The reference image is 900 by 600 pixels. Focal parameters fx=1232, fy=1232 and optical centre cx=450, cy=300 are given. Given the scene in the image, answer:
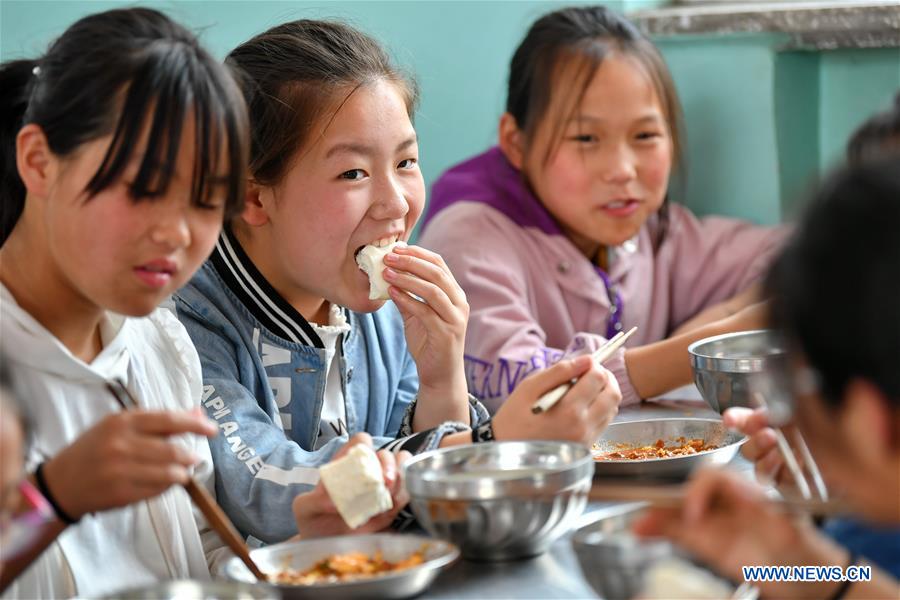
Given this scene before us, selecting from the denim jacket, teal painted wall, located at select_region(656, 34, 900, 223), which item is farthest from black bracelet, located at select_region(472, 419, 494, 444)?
teal painted wall, located at select_region(656, 34, 900, 223)

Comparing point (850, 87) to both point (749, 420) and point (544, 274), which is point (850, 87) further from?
point (749, 420)

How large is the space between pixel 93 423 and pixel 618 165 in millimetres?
1439

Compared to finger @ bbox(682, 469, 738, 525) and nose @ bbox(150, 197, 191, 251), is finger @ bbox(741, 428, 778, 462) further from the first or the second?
nose @ bbox(150, 197, 191, 251)

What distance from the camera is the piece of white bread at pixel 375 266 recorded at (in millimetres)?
1615

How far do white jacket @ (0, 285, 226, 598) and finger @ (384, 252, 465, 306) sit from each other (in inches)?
12.3

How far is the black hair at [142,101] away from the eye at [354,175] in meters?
0.39

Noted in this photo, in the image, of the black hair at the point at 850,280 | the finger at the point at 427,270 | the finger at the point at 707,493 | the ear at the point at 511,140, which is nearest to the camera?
the black hair at the point at 850,280

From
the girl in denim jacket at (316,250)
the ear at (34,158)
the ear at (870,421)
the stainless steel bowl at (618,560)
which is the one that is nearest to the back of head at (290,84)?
the girl in denim jacket at (316,250)

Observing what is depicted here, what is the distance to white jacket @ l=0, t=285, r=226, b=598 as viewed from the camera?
1.23 meters

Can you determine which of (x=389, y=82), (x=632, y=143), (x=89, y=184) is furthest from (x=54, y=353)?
(x=632, y=143)

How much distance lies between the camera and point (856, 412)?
0.81 meters

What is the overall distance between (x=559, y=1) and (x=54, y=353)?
206 cm

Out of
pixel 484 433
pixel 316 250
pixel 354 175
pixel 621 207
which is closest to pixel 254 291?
pixel 316 250

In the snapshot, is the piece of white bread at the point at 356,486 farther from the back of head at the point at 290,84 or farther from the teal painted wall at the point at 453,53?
the teal painted wall at the point at 453,53
